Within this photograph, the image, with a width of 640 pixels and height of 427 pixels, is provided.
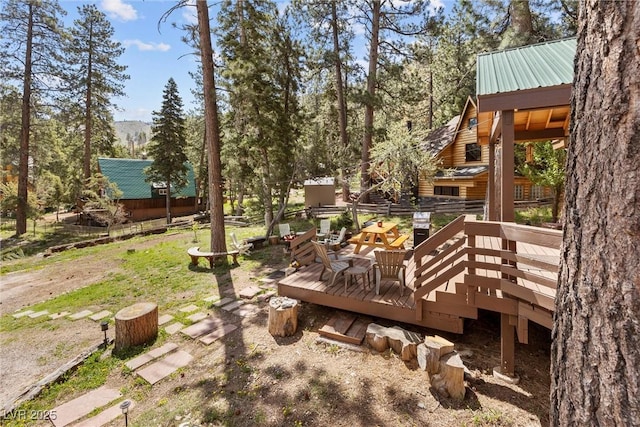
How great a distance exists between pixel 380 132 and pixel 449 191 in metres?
6.95

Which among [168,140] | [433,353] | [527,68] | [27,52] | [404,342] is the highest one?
[27,52]

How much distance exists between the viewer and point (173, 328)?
5.59 metres

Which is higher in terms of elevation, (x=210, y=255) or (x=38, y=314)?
(x=210, y=255)

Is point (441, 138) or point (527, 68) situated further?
point (441, 138)

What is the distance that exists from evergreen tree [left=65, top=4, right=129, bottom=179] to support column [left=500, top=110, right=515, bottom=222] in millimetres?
26396

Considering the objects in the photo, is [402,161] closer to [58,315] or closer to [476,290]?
[476,290]

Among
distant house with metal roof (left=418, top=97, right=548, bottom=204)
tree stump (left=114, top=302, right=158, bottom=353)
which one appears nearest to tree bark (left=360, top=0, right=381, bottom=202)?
distant house with metal roof (left=418, top=97, right=548, bottom=204)

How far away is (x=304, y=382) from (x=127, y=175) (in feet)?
97.1

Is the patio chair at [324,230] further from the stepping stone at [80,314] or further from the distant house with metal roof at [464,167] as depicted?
the distant house with metal roof at [464,167]

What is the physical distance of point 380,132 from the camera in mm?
17516

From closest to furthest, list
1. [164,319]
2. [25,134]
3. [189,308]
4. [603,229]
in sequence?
[603,229]
[164,319]
[189,308]
[25,134]

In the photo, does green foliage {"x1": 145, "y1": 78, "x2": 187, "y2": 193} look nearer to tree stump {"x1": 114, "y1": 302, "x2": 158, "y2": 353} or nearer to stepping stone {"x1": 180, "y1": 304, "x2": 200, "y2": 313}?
stepping stone {"x1": 180, "y1": 304, "x2": 200, "y2": 313}

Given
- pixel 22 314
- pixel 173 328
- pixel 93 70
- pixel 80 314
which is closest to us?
pixel 173 328

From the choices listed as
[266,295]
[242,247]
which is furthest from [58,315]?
[242,247]
